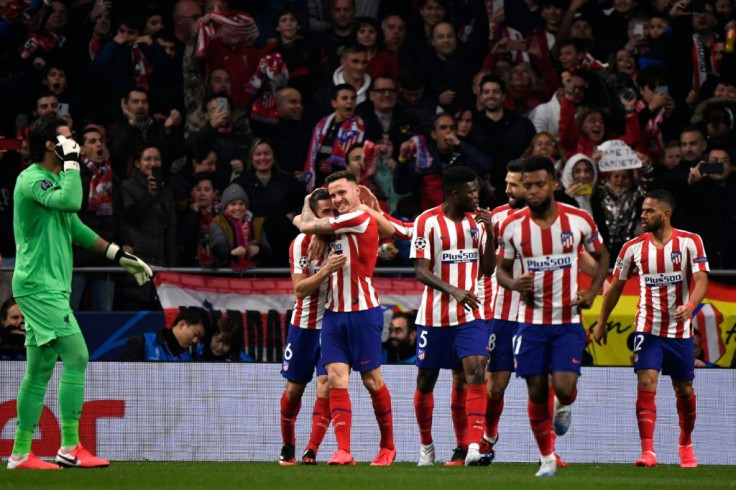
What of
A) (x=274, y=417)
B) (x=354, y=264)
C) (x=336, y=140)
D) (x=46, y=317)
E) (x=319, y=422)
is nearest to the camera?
(x=46, y=317)

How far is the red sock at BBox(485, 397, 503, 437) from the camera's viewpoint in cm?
1229

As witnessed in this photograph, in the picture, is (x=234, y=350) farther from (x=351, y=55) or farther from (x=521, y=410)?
(x=351, y=55)

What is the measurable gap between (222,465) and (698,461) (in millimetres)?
4537

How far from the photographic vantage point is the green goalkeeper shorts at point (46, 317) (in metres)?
10.0

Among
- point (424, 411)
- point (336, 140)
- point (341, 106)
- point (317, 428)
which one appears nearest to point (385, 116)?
point (341, 106)

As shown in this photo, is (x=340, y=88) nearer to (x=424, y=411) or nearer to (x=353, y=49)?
(x=353, y=49)

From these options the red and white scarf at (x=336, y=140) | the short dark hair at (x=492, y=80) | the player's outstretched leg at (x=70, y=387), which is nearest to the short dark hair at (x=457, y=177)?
the player's outstretched leg at (x=70, y=387)

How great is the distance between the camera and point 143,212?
15.7 meters

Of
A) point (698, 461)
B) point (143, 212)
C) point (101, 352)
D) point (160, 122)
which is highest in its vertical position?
point (160, 122)

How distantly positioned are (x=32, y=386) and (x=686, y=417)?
5793 mm

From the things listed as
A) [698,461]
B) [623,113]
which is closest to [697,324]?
[698,461]

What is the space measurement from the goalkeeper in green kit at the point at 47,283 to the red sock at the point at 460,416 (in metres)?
3.40

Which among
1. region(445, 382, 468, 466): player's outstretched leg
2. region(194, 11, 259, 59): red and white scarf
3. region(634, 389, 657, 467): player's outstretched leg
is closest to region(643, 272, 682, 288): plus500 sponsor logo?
region(634, 389, 657, 467): player's outstretched leg

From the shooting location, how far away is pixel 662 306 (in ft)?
41.2
